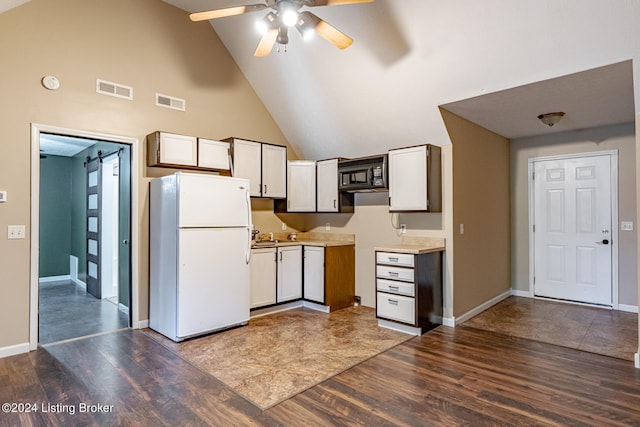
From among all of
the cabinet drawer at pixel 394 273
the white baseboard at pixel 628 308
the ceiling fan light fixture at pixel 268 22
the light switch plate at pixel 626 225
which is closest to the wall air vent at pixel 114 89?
the ceiling fan light fixture at pixel 268 22

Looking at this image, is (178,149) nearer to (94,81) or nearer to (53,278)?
(94,81)

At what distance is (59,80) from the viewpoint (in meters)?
3.46

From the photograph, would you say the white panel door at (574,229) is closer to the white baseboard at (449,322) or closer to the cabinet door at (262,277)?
the white baseboard at (449,322)

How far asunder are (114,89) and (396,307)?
3.77 meters

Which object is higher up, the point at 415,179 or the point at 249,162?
the point at 249,162

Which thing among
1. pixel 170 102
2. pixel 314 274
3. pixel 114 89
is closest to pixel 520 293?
pixel 314 274

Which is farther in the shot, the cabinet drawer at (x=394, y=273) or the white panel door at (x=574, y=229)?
the white panel door at (x=574, y=229)

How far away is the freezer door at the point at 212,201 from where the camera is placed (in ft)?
11.7

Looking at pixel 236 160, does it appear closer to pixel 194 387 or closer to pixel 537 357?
pixel 194 387

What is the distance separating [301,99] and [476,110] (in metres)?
2.12

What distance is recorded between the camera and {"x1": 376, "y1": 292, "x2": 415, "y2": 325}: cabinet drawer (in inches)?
149

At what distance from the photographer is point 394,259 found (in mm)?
3916

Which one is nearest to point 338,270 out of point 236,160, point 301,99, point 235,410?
point 236,160

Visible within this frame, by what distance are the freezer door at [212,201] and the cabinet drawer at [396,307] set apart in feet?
5.71
